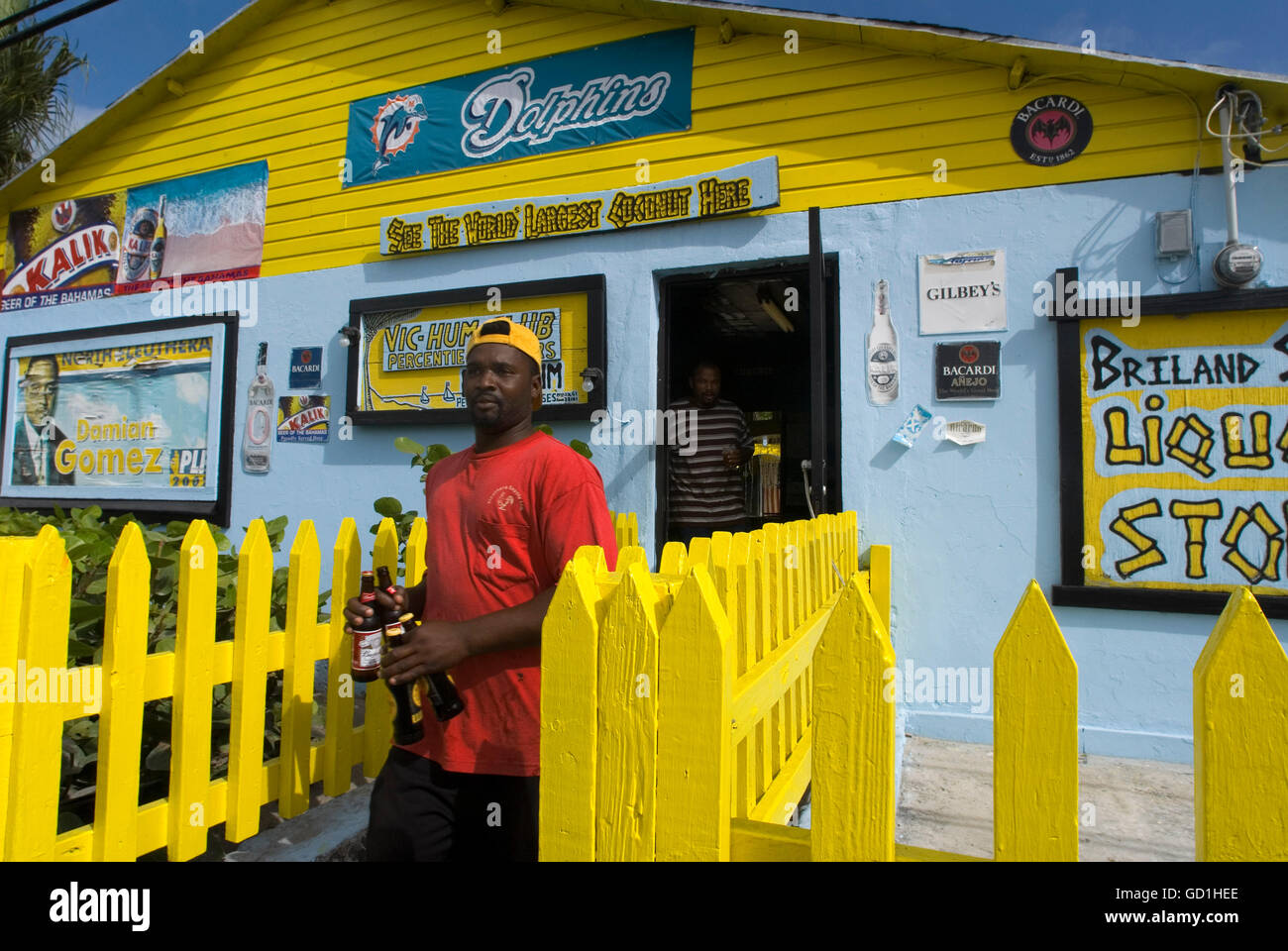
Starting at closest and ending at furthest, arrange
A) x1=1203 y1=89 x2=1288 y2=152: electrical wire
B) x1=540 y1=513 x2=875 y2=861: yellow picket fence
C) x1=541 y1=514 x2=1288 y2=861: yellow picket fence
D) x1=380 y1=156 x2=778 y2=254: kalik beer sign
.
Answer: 1. x1=541 y1=514 x2=1288 y2=861: yellow picket fence
2. x1=540 y1=513 x2=875 y2=861: yellow picket fence
3. x1=1203 y1=89 x2=1288 y2=152: electrical wire
4. x1=380 y1=156 x2=778 y2=254: kalik beer sign

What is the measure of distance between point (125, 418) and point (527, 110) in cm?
570

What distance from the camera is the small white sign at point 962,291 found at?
4953 millimetres

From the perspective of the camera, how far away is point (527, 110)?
21.4ft

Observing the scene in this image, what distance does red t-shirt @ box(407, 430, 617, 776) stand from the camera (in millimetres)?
2123

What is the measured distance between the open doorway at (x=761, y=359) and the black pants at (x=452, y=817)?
373cm

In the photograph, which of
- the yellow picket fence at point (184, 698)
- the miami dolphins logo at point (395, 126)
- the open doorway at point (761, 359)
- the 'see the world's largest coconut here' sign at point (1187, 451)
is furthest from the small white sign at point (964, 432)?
the miami dolphins logo at point (395, 126)

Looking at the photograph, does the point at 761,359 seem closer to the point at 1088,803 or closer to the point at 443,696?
the point at 1088,803

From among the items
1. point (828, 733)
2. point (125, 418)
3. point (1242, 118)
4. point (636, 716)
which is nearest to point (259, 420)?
point (125, 418)

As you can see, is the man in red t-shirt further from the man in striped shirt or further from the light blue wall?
the man in striped shirt

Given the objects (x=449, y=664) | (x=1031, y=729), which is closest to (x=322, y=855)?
(x=449, y=664)

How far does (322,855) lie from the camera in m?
2.72

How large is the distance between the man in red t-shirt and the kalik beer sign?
155 inches

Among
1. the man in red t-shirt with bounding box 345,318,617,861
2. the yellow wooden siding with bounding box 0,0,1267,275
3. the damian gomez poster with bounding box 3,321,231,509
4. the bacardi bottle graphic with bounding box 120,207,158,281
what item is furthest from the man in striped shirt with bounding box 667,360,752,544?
the bacardi bottle graphic with bounding box 120,207,158,281
